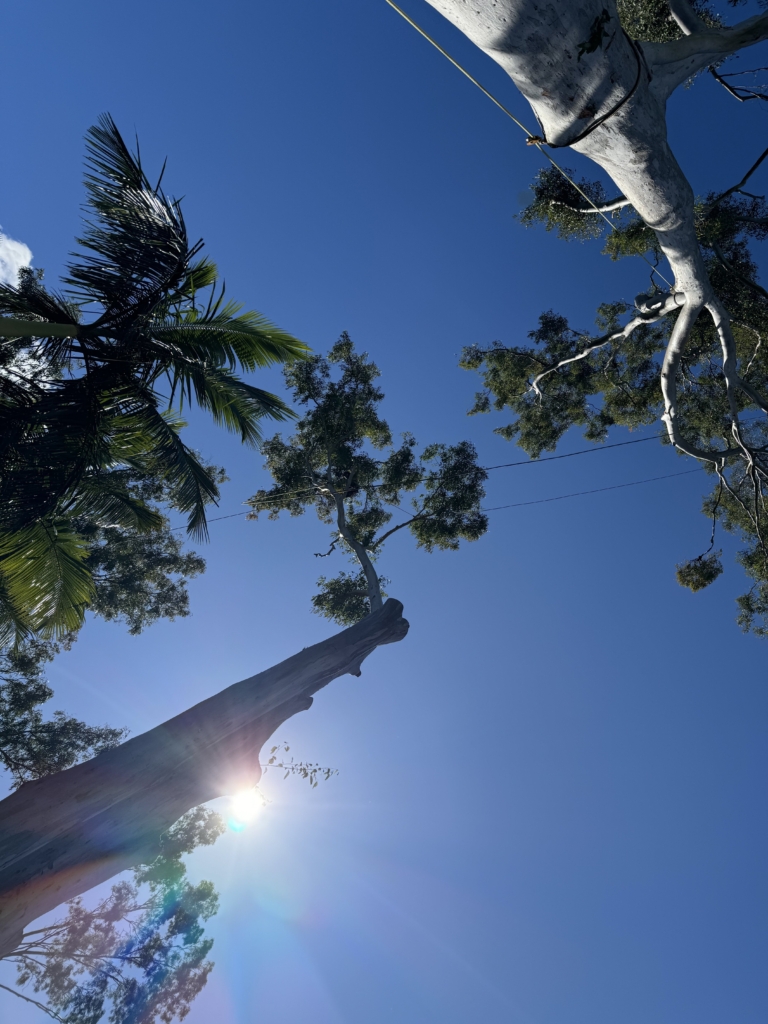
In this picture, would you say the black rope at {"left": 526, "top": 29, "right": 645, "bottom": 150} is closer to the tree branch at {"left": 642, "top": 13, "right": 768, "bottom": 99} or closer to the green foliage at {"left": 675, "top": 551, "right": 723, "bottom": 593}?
the tree branch at {"left": 642, "top": 13, "right": 768, "bottom": 99}

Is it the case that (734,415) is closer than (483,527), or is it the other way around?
(734,415)

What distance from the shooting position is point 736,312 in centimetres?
941

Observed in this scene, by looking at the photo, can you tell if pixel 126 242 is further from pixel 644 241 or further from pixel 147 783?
pixel 644 241

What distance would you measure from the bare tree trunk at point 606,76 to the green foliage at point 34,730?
42.2ft

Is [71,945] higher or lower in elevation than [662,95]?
lower

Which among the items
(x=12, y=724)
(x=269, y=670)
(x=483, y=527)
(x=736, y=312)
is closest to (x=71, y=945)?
(x=12, y=724)

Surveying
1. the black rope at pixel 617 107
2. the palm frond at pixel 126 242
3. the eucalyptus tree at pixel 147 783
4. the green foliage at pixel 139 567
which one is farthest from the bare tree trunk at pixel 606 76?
the green foliage at pixel 139 567

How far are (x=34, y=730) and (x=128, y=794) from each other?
32.2 feet

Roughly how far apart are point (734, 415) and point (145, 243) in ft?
26.7

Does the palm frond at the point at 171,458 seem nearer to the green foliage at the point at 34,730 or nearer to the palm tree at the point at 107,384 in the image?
the palm tree at the point at 107,384

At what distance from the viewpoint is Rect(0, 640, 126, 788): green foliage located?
437 inches

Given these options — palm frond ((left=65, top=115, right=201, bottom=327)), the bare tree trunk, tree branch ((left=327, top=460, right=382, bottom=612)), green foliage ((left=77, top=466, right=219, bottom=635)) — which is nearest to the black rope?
the bare tree trunk

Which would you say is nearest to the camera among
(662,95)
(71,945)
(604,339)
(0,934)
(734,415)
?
(0,934)

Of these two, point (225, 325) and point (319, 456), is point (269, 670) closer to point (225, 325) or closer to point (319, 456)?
point (225, 325)
